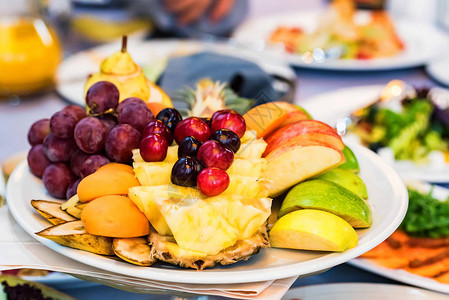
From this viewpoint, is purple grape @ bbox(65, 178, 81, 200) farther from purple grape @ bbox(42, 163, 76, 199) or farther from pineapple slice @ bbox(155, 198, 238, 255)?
pineapple slice @ bbox(155, 198, 238, 255)

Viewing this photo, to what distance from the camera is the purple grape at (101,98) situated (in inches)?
27.6

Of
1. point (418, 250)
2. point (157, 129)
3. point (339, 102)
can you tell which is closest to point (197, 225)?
point (157, 129)

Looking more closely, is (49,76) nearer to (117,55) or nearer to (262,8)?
(117,55)

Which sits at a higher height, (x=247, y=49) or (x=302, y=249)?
(x=247, y=49)

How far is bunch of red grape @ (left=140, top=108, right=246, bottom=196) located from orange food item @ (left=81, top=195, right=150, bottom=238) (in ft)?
0.18

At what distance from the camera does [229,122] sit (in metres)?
0.65

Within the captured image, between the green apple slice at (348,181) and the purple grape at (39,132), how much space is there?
1.25 ft

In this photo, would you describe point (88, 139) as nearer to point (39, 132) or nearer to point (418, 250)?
point (39, 132)

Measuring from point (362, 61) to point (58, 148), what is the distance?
1194 mm

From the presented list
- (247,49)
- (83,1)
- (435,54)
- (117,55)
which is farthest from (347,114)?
(83,1)

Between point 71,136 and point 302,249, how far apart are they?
0.33 meters

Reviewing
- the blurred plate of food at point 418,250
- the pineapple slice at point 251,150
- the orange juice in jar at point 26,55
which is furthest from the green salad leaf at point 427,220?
the orange juice in jar at point 26,55

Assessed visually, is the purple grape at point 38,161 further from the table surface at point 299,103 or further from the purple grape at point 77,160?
the table surface at point 299,103

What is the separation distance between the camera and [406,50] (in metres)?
1.85
